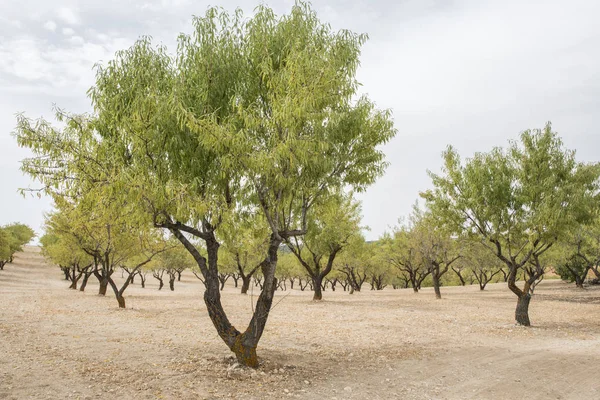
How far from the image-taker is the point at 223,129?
9.60 m

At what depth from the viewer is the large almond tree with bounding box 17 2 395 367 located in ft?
32.2

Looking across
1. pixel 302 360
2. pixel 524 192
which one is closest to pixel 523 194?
pixel 524 192

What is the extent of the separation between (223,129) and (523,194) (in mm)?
16801

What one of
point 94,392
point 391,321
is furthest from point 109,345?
point 391,321

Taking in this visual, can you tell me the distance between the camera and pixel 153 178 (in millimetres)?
9906

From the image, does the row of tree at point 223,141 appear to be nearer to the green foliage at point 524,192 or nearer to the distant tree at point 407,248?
the green foliage at point 524,192

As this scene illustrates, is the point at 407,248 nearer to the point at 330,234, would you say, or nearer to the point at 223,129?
the point at 330,234

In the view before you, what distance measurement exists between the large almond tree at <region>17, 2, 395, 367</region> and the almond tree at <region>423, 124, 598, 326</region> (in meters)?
10.9

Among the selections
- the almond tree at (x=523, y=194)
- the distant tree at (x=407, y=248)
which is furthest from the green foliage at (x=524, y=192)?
the distant tree at (x=407, y=248)

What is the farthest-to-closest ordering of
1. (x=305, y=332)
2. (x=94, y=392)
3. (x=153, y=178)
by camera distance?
1. (x=305, y=332)
2. (x=153, y=178)
3. (x=94, y=392)

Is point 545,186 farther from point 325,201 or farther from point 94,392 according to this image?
point 94,392

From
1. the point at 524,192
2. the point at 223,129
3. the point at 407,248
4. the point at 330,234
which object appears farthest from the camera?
the point at 407,248

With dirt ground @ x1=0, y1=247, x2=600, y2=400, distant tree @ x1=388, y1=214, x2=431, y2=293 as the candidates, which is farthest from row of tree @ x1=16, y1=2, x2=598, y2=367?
distant tree @ x1=388, y1=214, x2=431, y2=293

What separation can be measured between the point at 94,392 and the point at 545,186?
20.0 meters
